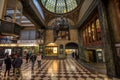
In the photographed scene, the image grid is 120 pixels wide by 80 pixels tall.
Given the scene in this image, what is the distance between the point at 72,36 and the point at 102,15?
11.1 meters

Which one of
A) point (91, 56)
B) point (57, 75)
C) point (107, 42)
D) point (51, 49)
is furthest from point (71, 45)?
point (57, 75)

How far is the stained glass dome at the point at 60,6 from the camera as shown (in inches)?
681

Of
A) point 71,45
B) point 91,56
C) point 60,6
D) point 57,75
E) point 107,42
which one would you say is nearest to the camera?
point 57,75

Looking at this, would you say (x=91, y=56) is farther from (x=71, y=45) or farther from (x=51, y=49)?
(x=51, y=49)

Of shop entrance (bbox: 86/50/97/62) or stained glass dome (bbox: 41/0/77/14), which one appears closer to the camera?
shop entrance (bbox: 86/50/97/62)

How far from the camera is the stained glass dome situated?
17297 mm

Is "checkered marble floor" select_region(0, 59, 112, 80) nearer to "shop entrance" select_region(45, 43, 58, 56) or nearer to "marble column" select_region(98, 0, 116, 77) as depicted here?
"marble column" select_region(98, 0, 116, 77)

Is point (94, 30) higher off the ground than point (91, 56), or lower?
higher

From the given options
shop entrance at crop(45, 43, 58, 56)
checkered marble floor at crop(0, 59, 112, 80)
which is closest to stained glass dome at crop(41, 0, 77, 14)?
shop entrance at crop(45, 43, 58, 56)

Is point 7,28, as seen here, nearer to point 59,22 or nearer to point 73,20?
point 59,22

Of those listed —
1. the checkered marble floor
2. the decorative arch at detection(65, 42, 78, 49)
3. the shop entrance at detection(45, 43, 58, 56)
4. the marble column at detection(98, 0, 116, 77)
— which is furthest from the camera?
the decorative arch at detection(65, 42, 78, 49)

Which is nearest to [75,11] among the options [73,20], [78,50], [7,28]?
[73,20]

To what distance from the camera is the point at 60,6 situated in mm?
18109

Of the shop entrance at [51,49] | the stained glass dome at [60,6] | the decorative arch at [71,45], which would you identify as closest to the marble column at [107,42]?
the decorative arch at [71,45]
